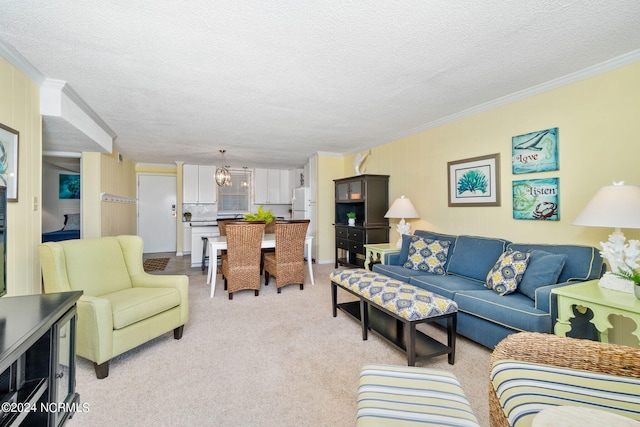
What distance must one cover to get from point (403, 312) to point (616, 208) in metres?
1.55

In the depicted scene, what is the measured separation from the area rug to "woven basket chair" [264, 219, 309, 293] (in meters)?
2.91

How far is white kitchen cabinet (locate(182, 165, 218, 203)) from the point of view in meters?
6.72

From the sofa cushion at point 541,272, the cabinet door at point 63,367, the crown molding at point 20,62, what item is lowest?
the cabinet door at point 63,367

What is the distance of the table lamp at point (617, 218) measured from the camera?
1.73 metres

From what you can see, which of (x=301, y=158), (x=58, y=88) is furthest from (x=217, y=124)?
(x=301, y=158)

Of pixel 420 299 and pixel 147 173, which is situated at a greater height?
pixel 147 173

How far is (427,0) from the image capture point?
1509 millimetres

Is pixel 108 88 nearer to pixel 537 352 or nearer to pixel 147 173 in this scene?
pixel 537 352

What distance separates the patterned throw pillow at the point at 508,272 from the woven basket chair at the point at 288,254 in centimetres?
228

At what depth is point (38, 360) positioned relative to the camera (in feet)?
3.92

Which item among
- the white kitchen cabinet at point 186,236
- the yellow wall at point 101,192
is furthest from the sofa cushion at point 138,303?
the white kitchen cabinet at point 186,236

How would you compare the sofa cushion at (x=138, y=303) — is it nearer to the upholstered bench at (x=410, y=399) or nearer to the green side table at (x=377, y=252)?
the upholstered bench at (x=410, y=399)

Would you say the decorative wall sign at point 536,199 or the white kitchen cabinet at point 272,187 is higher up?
the white kitchen cabinet at point 272,187

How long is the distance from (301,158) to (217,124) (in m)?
2.78
